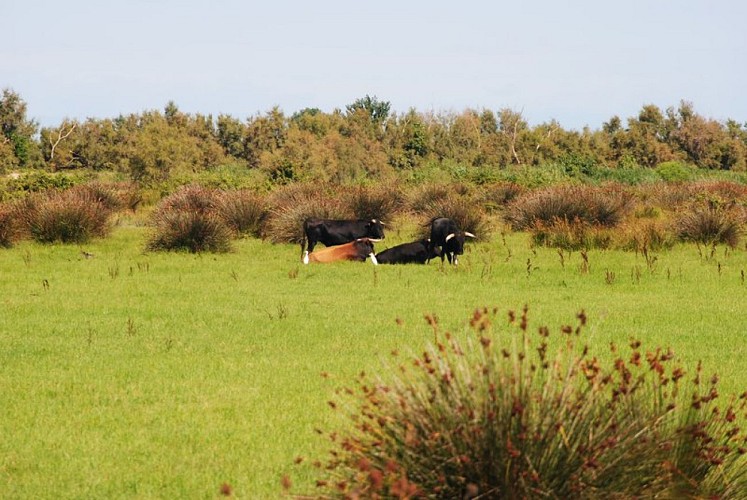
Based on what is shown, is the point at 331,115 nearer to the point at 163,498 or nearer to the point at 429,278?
the point at 429,278

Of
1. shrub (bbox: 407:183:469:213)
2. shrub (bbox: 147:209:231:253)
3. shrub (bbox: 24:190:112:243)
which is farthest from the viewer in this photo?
shrub (bbox: 407:183:469:213)

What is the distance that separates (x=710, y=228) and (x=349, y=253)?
884 centimetres

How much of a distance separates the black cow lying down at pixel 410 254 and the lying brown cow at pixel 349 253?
0.93 feet

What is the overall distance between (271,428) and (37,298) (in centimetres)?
790

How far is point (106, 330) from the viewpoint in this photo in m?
11.6

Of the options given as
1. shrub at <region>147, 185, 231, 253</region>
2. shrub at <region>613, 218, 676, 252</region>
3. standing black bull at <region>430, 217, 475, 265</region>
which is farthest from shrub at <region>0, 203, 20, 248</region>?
shrub at <region>613, 218, 676, 252</region>

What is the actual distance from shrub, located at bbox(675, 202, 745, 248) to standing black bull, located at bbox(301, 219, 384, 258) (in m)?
7.33

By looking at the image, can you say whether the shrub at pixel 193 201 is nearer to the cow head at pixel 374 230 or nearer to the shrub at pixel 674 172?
the cow head at pixel 374 230

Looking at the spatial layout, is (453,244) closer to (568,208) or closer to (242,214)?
(568,208)

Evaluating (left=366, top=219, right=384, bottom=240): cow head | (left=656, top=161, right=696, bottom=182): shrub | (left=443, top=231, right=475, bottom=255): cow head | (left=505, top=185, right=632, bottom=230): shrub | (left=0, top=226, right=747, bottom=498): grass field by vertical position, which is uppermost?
(left=656, top=161, right=696, bottom=182): shrub

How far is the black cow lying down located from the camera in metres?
20.1

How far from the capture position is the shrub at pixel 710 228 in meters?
22.9

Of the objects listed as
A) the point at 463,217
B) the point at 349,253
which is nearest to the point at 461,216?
the point at 463,217

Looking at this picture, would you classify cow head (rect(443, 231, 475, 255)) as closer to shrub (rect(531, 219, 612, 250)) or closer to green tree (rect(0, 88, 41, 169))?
shrub (rect(531, 219, 612, 250))
